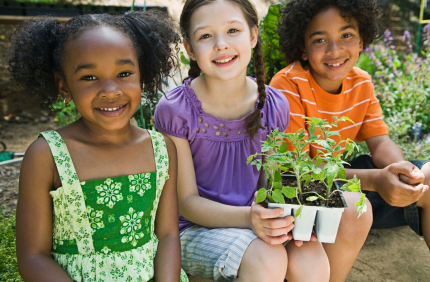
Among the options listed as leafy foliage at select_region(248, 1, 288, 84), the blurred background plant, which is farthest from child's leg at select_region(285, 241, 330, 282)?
the blurred background plant

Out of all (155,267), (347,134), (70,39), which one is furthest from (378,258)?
(70,39)

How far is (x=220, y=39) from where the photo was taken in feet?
5.34

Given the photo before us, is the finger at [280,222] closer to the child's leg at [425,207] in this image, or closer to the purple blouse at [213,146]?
the purple blouse at [213,146]

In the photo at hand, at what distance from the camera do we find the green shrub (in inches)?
66.2

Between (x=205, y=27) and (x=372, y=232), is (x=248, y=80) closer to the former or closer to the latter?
(x=205, y=27)

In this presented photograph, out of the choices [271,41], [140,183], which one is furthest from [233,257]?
[271,41]

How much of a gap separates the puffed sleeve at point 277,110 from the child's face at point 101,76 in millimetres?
710

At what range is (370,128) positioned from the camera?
219 cm

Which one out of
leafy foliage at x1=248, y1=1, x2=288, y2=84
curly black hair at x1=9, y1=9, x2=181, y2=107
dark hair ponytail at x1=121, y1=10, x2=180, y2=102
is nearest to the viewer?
curly black hair at x1=9, y1=9, x2=181, y2=107

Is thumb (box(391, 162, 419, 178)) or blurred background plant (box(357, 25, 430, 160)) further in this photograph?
blurred background plant (box(357, 25, 430, 160))

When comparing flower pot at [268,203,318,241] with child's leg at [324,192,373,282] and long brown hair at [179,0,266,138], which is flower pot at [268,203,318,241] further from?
long brown hair at [179,0,266,138]

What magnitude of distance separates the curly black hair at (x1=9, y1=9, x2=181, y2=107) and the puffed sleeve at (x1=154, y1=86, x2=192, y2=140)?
161 millimetres

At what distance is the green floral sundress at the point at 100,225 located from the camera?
1326mm

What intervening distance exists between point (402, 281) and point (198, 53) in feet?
5.50
